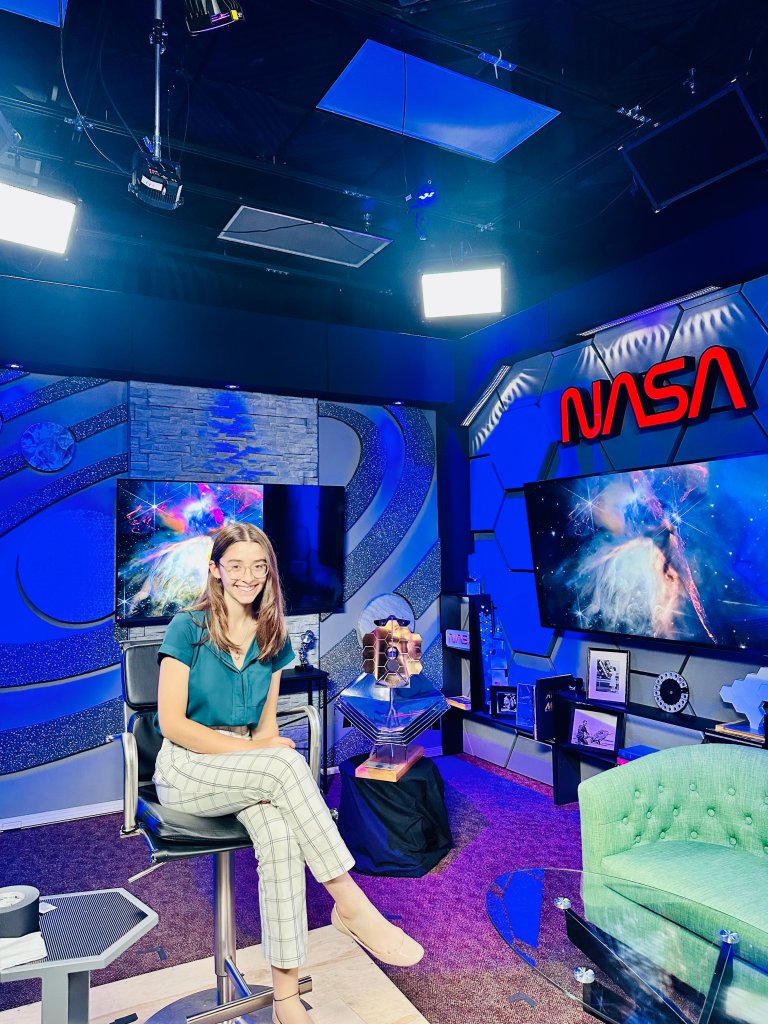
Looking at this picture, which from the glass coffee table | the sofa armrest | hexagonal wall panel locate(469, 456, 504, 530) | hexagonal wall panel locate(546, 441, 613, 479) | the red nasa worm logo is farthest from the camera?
hexagonal wall panel locate(469, 456, 504, 530)

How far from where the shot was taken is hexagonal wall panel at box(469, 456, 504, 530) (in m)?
5.35

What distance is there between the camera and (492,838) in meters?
3.69

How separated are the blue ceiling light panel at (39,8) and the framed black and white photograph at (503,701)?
4344 millimetres

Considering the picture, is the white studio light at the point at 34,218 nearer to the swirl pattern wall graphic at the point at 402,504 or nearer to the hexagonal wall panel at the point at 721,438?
the swirl pattern wall graphic at the point at 402,504

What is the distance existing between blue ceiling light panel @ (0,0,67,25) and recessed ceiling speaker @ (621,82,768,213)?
7.73 feet

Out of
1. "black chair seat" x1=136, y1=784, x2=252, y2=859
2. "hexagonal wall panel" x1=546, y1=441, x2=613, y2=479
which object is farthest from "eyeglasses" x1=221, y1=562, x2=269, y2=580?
"hexagonal wall panel" x1=546, y1=441, x2=613, y2=479

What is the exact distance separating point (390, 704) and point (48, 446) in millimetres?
2617

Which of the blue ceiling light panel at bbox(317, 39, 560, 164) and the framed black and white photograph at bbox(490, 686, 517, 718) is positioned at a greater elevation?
the blue ceiling light panel at bbox(317, 39, 560, 164)

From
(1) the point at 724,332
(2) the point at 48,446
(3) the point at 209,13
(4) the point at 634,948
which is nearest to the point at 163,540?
(2) the point at 48,446

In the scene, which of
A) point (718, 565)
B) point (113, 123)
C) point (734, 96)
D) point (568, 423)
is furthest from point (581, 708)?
point (113, 123)

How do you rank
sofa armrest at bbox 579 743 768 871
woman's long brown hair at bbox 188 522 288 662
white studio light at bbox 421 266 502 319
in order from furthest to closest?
white studio light at bbox 421 266 502 319 → sofa armrest at bbox 579 743 768 871 → woman's long brown hair at bbox 188 522 288 662

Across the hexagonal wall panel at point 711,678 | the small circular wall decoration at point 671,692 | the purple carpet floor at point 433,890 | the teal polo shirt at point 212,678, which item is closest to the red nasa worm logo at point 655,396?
the hexagonal wall panel at point 711,678

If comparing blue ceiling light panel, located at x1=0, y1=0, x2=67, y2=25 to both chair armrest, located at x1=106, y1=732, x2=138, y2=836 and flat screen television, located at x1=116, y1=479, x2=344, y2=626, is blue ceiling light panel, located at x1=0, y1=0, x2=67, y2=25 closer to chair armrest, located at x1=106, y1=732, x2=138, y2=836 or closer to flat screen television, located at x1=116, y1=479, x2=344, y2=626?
flat screen television, located at x1=116, y1=479, x2=344, y2=626

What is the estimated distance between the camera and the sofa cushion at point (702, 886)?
1828 mm
